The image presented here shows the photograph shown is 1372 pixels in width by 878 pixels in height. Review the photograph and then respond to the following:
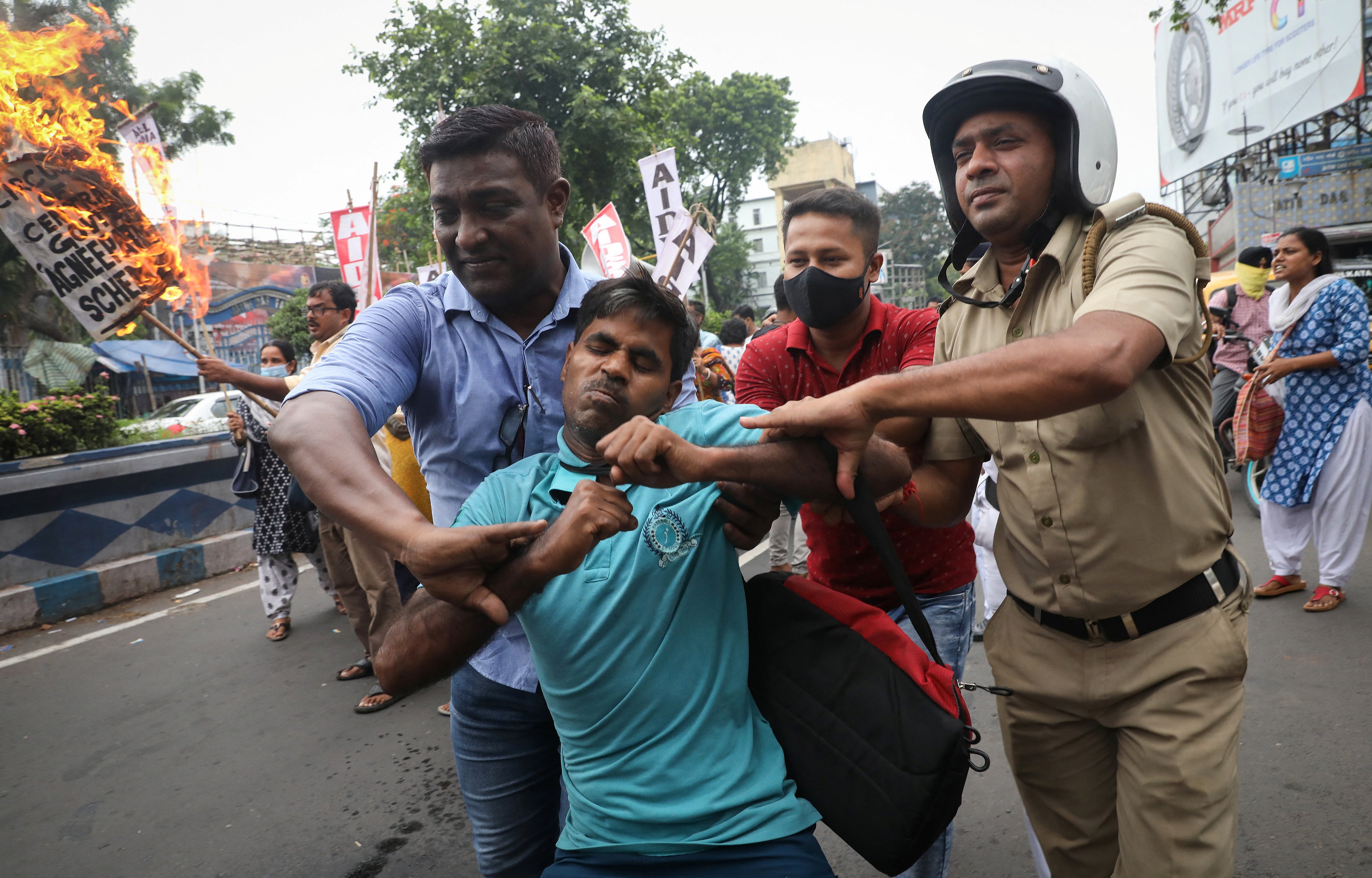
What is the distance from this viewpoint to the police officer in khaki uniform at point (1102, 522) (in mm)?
1720

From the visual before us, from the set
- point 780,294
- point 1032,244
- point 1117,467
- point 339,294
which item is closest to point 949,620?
point 1117,467

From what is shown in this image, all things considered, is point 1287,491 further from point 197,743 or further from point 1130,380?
point 197,743

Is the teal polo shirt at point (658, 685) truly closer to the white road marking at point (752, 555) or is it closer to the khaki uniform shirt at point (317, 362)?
the khaki uniform shirt at point (317, 362)

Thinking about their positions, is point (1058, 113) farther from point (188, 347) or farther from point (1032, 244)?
point (188, 347)

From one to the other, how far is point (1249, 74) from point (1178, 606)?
1151 inches

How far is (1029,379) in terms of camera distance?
1339 millimetres

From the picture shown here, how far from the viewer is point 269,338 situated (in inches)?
1059

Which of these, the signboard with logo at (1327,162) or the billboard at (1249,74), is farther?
the billboard at (1249,74)

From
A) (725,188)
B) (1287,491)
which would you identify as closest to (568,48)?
(725,188)

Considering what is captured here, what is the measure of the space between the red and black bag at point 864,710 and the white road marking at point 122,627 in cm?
613

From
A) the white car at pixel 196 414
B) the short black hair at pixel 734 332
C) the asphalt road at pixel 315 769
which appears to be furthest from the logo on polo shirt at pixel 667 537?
the white car at pixel 196 414

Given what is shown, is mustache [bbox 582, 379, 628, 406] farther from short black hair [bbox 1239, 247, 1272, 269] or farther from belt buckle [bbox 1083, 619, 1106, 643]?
short black hair [bbox 1239, 247, 1272, 269]

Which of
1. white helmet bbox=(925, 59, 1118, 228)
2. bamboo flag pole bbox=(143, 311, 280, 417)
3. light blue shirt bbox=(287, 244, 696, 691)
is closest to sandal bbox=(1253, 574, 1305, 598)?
white helmet bbox=(925, 59, 1118, 228)

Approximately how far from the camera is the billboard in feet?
66.2
